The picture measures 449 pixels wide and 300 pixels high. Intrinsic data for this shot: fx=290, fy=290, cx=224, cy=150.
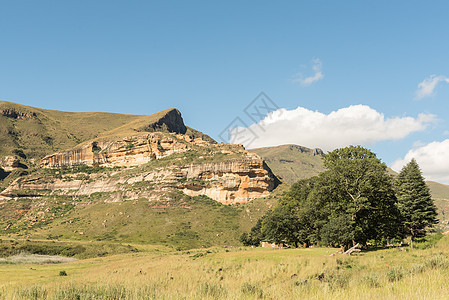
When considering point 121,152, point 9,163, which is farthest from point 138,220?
point 9,163

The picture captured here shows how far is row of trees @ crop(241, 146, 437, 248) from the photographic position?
31.3m

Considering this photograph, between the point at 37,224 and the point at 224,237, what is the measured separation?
69.2 meters

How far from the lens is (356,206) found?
104ft

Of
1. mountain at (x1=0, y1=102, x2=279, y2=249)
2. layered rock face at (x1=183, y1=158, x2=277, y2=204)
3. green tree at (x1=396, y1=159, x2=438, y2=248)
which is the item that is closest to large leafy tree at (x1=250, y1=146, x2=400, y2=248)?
green tree at (x1=396, y1=159, x2=438, y2=248)

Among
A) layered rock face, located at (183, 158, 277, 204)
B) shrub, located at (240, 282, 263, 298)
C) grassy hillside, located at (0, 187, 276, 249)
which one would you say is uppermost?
layered rock face, located at (183, 158, 277, 204)

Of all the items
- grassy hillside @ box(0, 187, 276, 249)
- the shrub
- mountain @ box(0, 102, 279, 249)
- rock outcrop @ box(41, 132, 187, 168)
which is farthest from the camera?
rock outcrop @ box(41, 132, 187, 168)

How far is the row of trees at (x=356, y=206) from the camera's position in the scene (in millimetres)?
31312

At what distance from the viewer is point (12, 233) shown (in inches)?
3718

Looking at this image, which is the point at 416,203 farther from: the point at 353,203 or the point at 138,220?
the point at 138,220

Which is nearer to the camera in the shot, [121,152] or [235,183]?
[235,183]

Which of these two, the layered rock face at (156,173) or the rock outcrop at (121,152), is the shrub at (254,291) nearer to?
the layered rock face at (156,173)

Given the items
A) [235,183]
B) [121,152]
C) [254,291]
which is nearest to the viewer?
[254,291]

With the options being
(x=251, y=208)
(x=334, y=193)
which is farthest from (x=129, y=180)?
(x=334, y=193)

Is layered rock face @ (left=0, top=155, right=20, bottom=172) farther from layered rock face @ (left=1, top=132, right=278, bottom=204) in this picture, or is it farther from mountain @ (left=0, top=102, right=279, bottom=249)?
layered rock face @ (left=1, top=132, right=278, bottom=204)
